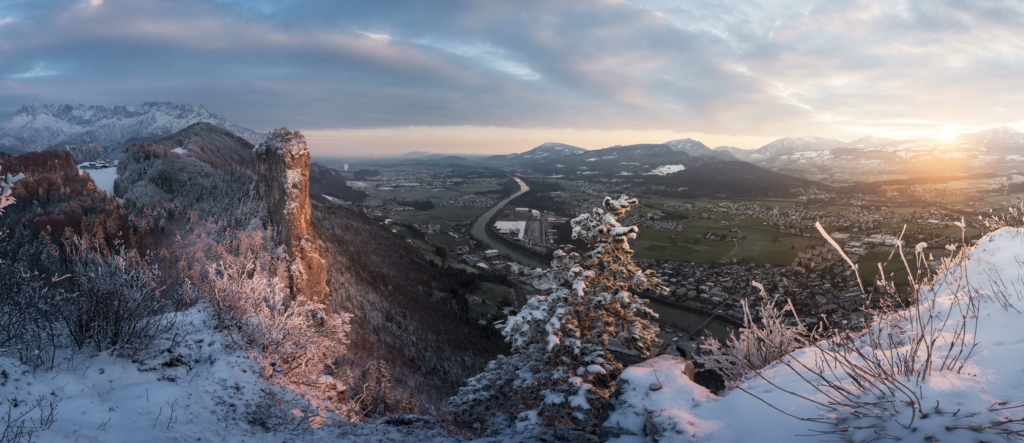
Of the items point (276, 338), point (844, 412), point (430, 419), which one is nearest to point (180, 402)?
point (276, 338)

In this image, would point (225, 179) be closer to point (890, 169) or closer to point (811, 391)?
point (811, 391)

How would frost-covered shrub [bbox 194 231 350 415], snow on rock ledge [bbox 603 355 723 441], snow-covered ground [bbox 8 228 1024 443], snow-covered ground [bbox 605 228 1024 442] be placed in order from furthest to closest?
frost-covered shrub [bbox 194 231 350 415]
snow on rock ledge [bbox 603 355 723 441]
snow-covered ground [bbox 8 228 1024 443]
snow-covered ground [bbox 605 228 1024 442]

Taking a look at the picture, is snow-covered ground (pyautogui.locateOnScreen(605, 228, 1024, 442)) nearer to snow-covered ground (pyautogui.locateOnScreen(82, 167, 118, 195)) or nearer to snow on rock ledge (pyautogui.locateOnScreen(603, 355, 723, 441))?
snow on rock ledge (pyautogui.locateOnScreen(603, 355, 723, 441))

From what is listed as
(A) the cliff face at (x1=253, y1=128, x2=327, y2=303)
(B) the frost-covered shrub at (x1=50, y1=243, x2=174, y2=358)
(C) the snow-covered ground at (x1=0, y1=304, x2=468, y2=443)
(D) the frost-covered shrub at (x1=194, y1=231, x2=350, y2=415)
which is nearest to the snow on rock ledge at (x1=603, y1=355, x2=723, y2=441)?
(C) the snow-covered ground at (x1=0, y1=304, x2=468, y2=443)

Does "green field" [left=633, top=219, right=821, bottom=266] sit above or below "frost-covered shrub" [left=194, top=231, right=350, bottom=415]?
below

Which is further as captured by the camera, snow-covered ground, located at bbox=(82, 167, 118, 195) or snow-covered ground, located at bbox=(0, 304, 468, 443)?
snow-covered ground, located at bbox=(82, 167, 118, 195)

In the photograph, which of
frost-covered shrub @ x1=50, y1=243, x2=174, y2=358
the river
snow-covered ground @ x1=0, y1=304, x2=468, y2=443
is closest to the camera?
snow-covered ground @ x1=0, y1=304, x2=468, y2=443

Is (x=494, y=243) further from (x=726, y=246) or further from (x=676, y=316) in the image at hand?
(x=676, y=316)
